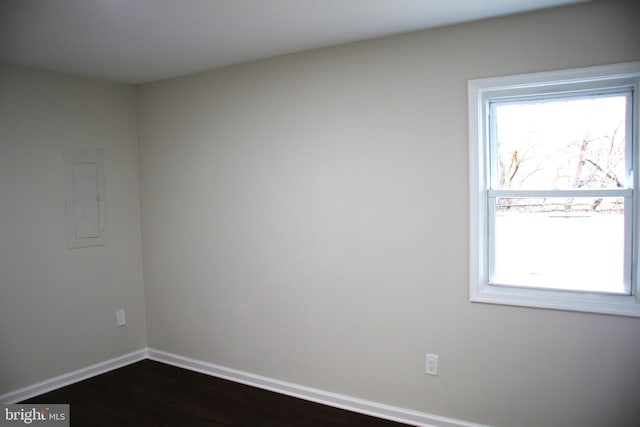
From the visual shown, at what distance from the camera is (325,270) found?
3.09 m

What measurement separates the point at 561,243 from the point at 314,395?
1.90 m

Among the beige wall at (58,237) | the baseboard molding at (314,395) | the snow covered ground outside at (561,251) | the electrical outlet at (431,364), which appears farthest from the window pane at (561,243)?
the beige wall at (58,237)

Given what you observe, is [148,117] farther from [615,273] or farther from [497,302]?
[615,273]

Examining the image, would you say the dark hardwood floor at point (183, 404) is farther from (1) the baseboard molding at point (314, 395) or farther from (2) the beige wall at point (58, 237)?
(2) the beige wall at point (58, 237)

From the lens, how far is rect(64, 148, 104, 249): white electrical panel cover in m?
3.53

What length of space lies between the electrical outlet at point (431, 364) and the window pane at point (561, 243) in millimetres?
593

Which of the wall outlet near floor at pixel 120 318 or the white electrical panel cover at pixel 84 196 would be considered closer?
the white electrical panel cover at pixel 84 196

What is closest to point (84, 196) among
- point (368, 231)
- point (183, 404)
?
point (183, 404)

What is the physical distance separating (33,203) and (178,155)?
1122mm

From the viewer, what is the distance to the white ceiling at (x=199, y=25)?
224cm

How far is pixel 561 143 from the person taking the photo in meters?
2.49

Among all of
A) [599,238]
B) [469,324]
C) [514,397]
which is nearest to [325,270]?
[469,324]

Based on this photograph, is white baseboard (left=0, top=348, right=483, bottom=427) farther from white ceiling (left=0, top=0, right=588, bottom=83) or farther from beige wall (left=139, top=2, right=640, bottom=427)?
white ceiling (left=0, top=0, right=588, bottom=83)

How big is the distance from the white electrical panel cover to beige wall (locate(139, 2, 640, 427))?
0.49 metres
